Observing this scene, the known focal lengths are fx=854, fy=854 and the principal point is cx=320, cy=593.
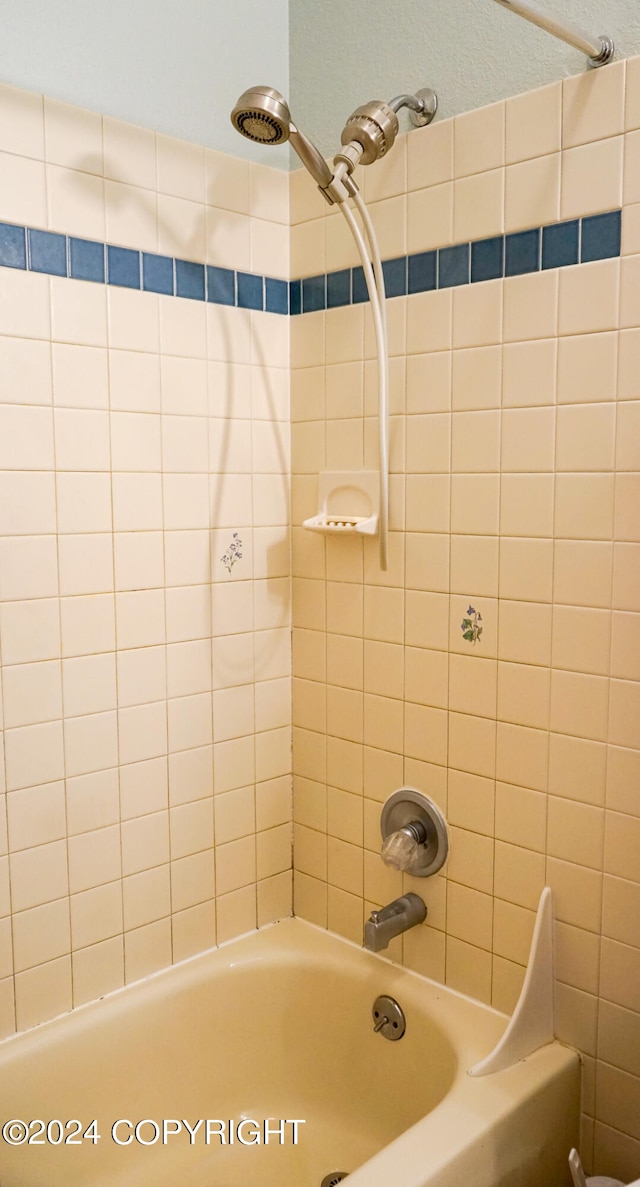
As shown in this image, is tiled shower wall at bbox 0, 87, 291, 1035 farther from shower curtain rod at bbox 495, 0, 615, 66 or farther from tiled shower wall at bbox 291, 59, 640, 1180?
shower curtain rod at bbox 495, 0, 615, 66

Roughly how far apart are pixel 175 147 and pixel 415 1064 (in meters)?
1.78

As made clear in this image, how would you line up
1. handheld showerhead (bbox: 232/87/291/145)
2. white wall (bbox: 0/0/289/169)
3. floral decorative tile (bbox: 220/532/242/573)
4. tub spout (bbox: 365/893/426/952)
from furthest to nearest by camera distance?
1. floral decorative tile (bbox: 220/532/242/573)
2. tub spout (bbox: 365/893/426/952)
3. white wall (bbox: 0/0/289/169)
4. handheld showerhead (bbox: 232/87/291/145)

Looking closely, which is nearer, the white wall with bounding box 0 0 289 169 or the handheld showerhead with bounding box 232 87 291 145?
the handheld showerhead with bounding box 232 87 291 145

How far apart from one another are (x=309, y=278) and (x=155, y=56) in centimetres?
49

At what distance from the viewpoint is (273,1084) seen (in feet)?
5.74

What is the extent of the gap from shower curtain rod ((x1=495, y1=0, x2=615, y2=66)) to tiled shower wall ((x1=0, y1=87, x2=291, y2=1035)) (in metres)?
0.71

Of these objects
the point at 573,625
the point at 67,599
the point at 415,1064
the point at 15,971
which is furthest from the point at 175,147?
the point at 415,1064

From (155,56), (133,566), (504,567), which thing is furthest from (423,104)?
(133,566)

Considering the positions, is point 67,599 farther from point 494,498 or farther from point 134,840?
point 494,498

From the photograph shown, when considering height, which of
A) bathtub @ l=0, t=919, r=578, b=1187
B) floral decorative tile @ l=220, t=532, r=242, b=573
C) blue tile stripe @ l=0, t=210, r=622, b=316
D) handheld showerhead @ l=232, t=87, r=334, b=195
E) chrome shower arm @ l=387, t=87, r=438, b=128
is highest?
chrome shower arm @ l=387, t=87, r=438, b=128

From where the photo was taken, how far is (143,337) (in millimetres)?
1598

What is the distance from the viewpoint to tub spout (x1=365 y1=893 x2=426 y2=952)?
155 cm

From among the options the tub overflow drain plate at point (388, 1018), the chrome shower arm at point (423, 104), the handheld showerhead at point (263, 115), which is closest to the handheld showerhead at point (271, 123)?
the handheld showerhead at point (263, 115)

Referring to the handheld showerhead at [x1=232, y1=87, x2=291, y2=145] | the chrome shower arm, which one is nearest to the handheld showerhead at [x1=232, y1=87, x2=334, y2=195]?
the handheld showerhead at [x1=232, y1=87, x2=291, y2=145]
